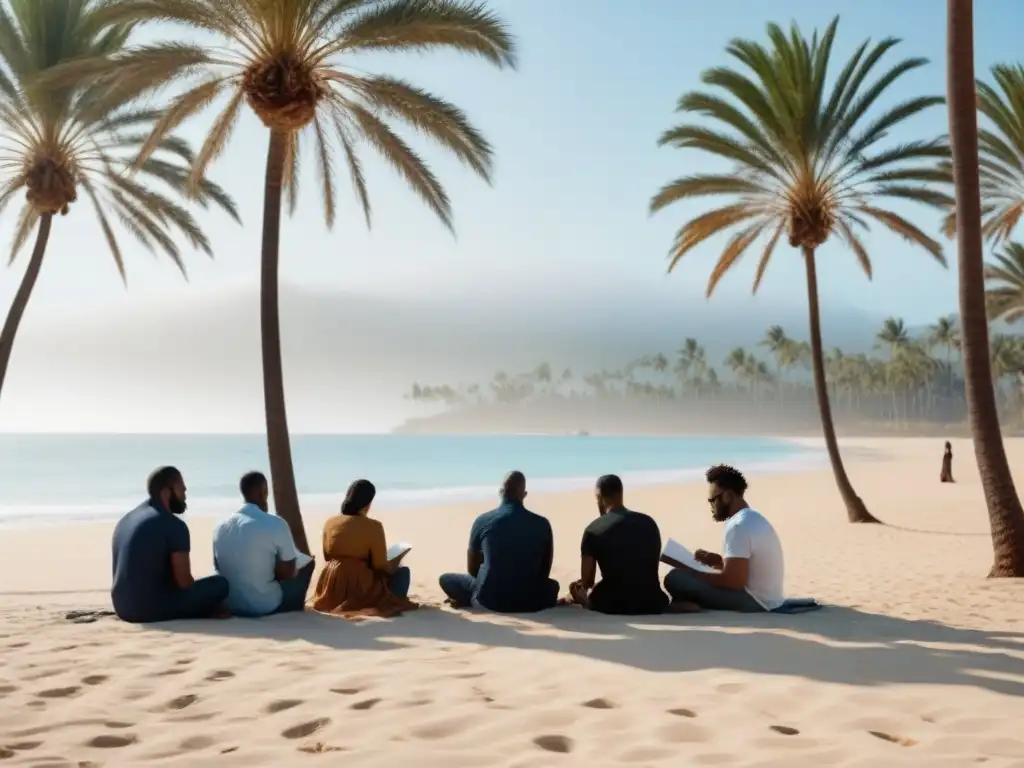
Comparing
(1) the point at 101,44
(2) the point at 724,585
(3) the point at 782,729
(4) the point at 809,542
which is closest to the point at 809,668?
(3) the point at 782,729

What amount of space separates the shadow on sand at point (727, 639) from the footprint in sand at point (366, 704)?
4.27 feet

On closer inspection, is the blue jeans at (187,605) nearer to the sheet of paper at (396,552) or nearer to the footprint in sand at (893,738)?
the sheet of paper at (396,552)

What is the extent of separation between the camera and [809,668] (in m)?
4.68

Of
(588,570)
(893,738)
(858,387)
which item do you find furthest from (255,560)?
(858,387)

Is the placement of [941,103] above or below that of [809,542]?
above

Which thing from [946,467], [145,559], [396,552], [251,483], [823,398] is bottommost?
[946,467]

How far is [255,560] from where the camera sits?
6.54 meters

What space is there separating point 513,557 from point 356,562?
1.27m

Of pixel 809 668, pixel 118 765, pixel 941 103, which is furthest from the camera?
pixel 941 103

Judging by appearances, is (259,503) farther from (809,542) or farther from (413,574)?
(809,542)

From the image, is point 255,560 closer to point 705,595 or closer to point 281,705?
point 281,705

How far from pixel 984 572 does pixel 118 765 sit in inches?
395

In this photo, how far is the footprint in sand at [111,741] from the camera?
350cm

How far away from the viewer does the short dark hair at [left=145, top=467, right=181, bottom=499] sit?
242 inches
